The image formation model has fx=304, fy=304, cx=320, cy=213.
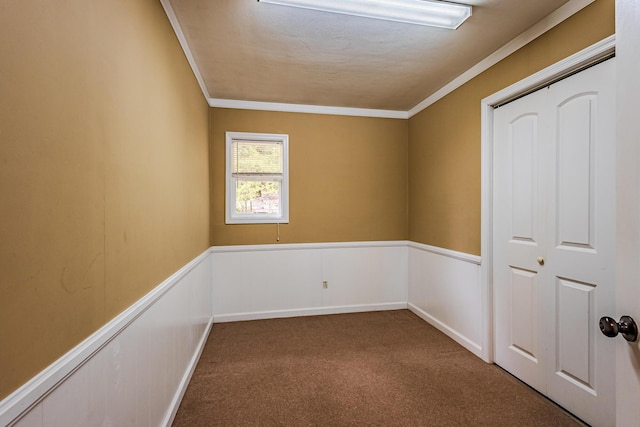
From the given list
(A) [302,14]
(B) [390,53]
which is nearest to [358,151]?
(B) [390,53]

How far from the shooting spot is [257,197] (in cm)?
370

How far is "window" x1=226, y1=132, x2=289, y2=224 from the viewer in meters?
3.61

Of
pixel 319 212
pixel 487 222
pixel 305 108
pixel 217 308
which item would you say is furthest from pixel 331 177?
pixel 217 308

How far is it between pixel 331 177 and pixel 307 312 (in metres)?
1.70

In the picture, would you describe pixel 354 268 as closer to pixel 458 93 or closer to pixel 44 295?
pixel 458 93

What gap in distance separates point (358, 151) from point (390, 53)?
4.93ft

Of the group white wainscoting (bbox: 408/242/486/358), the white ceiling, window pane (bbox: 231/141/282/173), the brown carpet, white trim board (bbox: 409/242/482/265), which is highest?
the white ceiling

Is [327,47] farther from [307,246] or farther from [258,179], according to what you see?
[307,246]

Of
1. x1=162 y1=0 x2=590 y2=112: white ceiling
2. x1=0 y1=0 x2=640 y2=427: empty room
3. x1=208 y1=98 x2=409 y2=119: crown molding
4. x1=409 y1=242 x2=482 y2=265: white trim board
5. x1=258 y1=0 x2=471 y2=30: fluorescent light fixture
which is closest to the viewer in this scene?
x1=0 y1=0 x2=640 y2=427: empty room

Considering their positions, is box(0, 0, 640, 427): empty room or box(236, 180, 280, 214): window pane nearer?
box(0, 0, 640, 427): empty room

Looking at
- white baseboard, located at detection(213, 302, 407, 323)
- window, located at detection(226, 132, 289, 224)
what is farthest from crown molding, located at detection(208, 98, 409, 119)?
white baseboard, located at detection(213, 302, 407, 323)

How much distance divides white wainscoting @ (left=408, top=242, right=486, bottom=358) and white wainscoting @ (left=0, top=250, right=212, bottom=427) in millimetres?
2428

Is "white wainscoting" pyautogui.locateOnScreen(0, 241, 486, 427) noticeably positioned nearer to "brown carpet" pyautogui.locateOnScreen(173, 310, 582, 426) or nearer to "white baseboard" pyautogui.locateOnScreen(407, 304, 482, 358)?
"white baseboard" pyautogui.locateOnScreen(407, 304, 482, 358)

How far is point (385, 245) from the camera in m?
3.95
